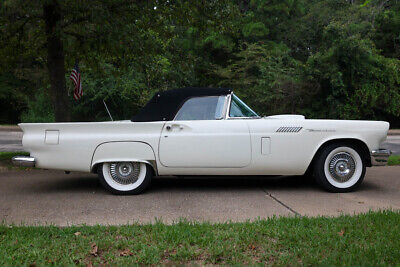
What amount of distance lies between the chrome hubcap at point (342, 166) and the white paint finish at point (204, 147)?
49.5 inches

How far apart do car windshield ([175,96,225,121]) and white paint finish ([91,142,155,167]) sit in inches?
26.4

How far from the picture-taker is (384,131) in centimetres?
551

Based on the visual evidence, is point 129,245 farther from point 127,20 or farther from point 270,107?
point 270,107

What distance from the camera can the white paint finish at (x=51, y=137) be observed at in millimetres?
5262

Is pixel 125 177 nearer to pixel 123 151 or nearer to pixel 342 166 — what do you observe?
pixel 123 151

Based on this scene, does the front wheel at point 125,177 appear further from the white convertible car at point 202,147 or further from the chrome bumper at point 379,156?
the chrome bumper at point 379,156

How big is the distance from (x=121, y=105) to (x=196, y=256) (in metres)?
22.5

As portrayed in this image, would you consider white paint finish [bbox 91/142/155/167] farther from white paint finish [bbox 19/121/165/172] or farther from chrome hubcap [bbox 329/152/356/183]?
chrome hubcap [bbox 329/152/356/183]

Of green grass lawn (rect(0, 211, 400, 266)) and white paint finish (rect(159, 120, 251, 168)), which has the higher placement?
white paint finish (rect(159, 120, 251, 168))

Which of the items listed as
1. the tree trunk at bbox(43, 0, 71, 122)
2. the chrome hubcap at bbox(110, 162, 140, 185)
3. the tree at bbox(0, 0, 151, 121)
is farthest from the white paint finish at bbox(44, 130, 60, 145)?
the tree trunk at bbox(43, 0, 71, 122)

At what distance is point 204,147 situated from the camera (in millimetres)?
5316

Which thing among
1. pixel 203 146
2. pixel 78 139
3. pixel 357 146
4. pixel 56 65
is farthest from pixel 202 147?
pixel 56 65

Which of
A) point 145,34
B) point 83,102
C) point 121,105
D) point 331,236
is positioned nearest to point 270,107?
point 121,105

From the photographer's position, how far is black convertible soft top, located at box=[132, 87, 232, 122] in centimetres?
550
